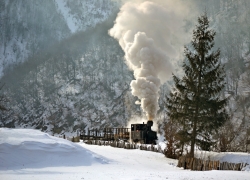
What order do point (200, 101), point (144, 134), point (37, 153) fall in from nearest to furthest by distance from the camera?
point (37, 153) → point (200, 101) → point (144, 134)

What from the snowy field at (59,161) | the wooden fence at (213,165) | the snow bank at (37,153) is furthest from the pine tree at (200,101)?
the snow bank at (37,153)

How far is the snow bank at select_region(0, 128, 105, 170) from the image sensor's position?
17.3 metres

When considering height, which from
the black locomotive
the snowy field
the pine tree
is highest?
the pine tree

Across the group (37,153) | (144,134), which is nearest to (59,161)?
(37,153)

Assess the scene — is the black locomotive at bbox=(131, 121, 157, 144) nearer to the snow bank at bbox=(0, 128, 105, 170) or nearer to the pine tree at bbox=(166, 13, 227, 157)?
the pine tree at bbox=(166, 13, 227, 157)

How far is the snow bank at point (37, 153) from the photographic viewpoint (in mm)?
17266

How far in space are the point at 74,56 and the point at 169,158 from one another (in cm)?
8660

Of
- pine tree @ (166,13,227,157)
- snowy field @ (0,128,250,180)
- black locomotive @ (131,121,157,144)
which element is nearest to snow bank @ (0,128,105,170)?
snowy field @ (0,128,250,180)

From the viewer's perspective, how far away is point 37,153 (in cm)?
1856

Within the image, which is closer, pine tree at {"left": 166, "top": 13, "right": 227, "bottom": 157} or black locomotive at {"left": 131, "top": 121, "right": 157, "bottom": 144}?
pine tree at {"left": 166, "top": 13, "right": 227, "bottom": 157}

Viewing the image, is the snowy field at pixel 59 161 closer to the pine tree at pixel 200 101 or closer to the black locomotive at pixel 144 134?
the pine tree at pixel 200 101

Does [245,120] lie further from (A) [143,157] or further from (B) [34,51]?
(B) [34,51]

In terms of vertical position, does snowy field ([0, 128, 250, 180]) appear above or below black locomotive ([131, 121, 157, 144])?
below

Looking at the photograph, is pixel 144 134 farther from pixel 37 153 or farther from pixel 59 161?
pixel 37 153
